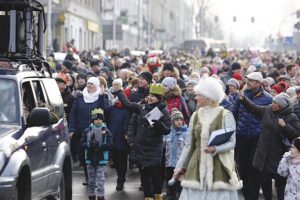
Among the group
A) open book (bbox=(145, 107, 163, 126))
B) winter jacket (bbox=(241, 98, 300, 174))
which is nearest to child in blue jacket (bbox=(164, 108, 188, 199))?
open book (bbox=(145, 107, 163, 126))

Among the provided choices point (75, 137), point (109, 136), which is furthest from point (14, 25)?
point (75, 137)

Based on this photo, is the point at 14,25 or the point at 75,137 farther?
the point at 75,137

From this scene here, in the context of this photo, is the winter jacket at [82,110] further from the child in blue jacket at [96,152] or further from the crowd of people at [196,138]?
the child in blue jacket at [96,152]

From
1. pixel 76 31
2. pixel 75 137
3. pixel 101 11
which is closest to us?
pixel 75 137

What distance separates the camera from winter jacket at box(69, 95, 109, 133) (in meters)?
17.0

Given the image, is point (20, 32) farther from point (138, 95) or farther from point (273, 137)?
point (138, 95)

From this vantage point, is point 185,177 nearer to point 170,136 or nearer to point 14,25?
point 14,25

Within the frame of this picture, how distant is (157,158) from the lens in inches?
570

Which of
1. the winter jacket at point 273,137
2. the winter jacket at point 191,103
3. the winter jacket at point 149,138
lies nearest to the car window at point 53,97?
the winter jacket at point 149,138

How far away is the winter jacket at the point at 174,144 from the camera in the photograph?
50.6ft

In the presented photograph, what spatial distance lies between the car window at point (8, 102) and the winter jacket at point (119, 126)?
19.0 ft

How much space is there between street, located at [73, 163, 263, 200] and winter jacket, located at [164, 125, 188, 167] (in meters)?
0.77

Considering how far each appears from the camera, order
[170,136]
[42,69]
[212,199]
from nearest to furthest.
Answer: [212,199], [42,69], [170,136]

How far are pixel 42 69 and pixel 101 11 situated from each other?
237 feet
